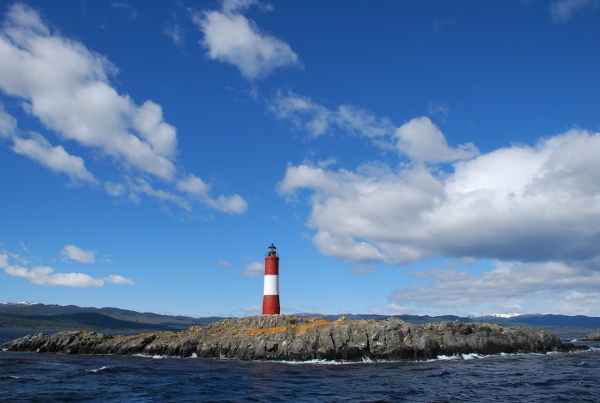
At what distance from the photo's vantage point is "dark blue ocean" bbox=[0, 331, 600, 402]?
29.0 metres

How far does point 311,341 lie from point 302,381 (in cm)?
1665

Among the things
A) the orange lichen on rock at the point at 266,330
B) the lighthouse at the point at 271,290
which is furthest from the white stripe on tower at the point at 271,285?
the orange lichen on rock at the point at 266,330

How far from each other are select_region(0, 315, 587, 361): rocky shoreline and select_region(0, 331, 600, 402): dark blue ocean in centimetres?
311

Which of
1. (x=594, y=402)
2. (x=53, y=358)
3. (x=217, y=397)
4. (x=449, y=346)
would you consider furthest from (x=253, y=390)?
(x=53, y=358)

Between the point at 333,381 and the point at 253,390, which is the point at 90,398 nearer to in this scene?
the point at 253,390

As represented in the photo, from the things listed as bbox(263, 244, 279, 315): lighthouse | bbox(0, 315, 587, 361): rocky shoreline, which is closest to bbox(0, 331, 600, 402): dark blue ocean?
bbox(0, 315, 587, 361): rocky shoreline

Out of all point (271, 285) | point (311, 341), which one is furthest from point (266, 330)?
point (271, 285)

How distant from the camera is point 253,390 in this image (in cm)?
3145

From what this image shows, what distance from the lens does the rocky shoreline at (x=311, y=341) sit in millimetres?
50750

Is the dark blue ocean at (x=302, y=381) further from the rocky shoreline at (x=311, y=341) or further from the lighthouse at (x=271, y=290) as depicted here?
the lighthouse at (x=271, y=290)

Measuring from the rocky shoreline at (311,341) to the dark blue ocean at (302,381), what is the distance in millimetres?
3112

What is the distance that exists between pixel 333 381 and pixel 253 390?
6.86 m

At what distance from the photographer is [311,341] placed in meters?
51.9

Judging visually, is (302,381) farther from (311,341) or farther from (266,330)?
(266,330)
